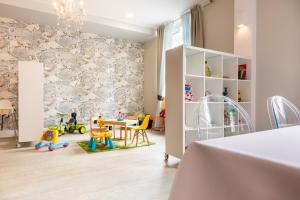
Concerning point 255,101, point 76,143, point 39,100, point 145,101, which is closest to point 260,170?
point 255,101

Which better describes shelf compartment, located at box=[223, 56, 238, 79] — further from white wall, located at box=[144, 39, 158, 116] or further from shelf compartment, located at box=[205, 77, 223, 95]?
white wall, located at box=[144, 39, 158, 116]

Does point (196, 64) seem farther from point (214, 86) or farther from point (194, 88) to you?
point (214, 86)

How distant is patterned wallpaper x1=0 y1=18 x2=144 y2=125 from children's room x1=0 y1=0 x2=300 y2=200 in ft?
0.10

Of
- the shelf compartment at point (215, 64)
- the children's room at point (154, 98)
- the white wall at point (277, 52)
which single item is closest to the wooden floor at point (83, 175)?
the children's room at point (154, 98)

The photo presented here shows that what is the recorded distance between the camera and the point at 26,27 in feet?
16.8

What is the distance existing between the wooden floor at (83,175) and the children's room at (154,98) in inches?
0.6

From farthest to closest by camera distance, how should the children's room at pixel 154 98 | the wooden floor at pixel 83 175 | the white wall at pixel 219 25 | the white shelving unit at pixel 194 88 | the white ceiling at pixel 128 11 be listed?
the white ceiling at pixel 128 11 < the white wall at pixel 219 25 < the white shelving unit at pixel 194 88 < the wooden floor at pixel 83 175 < the children's room at pixel 154 98

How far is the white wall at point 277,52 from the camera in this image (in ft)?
10.9

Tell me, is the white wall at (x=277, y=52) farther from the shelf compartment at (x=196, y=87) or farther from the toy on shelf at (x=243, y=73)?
the shelf compartment at (x=196, y=87)

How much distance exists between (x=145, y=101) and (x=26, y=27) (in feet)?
13.8

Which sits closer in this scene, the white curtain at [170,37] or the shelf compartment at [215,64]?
the shelf compartment at [215,64]

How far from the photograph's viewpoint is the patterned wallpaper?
16.4 feet

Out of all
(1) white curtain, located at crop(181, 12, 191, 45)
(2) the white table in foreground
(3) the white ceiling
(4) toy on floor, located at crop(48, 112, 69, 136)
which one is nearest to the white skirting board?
(4) toy on floor, located at crop(48, 112, 69, 136)

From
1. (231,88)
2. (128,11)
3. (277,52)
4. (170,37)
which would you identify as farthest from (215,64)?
(128,11)
